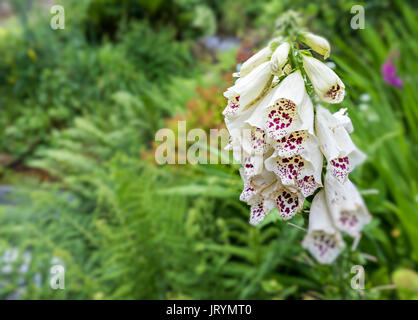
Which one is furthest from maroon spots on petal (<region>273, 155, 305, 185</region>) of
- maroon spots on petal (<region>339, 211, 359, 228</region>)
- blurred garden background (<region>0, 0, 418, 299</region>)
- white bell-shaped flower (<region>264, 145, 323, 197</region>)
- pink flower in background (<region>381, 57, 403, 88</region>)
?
pink flower in background (<region>381, 57, 403, 88</region>)

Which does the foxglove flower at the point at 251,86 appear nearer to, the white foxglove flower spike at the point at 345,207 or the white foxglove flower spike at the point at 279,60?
the white foxglove flower spike at the point at 279,60

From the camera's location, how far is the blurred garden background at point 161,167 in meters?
1.69

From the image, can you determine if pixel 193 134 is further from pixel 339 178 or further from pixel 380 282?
pixel 339 178

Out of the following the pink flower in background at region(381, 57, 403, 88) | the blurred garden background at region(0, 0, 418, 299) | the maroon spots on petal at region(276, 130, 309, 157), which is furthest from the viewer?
the pink flower in background at region(381, 57, 403, 88)

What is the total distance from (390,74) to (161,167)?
68.7 inches

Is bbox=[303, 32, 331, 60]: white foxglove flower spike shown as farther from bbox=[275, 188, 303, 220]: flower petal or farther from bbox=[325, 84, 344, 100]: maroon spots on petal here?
bbox=[275, 188, 303, 220]: flower petal

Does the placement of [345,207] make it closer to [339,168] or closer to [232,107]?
[339,168]

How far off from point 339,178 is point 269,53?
1.01ft

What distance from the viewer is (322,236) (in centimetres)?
78

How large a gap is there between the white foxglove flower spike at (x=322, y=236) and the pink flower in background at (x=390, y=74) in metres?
2.25

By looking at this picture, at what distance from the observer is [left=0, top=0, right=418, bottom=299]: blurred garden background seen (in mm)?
1694

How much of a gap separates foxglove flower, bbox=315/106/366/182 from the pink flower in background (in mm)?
2171
